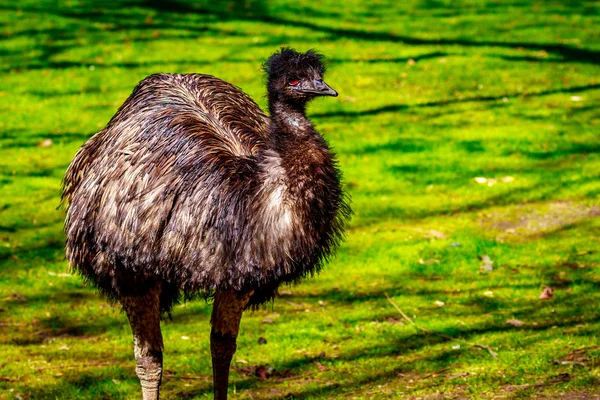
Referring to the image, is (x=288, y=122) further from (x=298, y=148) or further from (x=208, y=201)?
(x=208, y=201)

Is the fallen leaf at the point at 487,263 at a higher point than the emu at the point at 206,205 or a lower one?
lower

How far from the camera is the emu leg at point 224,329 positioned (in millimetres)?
6094

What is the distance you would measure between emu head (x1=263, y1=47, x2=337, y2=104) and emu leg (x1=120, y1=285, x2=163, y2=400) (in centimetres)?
149

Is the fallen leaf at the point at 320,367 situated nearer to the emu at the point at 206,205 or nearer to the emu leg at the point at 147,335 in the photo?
the emu at the point at 206,205

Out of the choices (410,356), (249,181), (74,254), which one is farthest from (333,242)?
(410,356)

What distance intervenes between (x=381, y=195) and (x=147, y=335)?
19.7ft

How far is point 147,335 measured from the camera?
623 cm

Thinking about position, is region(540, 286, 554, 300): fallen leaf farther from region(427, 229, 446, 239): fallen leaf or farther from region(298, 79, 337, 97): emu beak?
region(298, 79, 337, 97): emu beak

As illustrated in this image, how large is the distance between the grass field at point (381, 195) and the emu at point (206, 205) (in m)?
1.44

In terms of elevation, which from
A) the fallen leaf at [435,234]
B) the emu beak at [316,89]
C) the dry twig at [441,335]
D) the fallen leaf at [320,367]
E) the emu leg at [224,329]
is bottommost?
the fallen leaf at [320,367]

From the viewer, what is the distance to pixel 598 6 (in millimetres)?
20859

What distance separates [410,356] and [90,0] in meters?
15.8

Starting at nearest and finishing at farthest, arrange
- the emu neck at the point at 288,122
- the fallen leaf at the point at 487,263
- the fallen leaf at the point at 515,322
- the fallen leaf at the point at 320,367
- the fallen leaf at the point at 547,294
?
the emu neck at the point at 288,122 → the fallen leaf at the point at 320,367 → the fallen leaf at the point at 515,322 → the fallen leaf at the point at 547,294 → the fallen leaf at the point at 487,263

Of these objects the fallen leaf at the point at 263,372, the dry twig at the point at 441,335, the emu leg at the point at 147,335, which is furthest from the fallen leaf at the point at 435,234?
the emu leg at the point at 147,335
